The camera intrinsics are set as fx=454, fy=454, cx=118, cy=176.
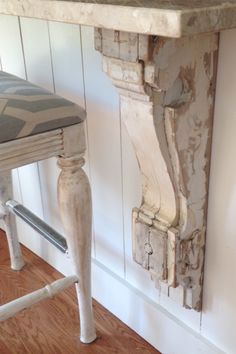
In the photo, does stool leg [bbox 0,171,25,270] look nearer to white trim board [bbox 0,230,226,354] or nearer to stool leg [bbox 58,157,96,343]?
white trim board [bbox 0,230,226,354]

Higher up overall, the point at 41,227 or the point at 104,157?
the point at 104,157

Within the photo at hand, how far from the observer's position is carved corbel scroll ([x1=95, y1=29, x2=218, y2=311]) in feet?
1.90

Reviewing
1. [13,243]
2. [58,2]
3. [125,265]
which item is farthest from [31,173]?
[58,2]

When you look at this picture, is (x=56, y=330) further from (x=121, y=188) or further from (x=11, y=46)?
(x=11, y=46)

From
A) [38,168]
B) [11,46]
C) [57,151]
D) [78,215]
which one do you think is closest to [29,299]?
[78,215]

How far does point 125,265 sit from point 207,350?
0.25 meters

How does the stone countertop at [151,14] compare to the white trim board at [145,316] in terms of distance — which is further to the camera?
the white trim board at [145,316]

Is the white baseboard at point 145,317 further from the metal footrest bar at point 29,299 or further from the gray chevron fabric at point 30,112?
the gray chevron fabric at point 30,112

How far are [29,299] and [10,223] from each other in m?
0.37

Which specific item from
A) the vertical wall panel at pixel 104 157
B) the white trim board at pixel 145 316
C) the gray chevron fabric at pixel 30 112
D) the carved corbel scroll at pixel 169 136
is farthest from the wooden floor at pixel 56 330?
the gray chevron fabric at pixel 30 112

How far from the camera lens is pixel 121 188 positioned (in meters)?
0.94

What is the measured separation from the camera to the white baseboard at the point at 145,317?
2.90 ft

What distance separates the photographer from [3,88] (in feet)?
2.58

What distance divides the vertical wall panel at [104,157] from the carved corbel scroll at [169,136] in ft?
0.57
